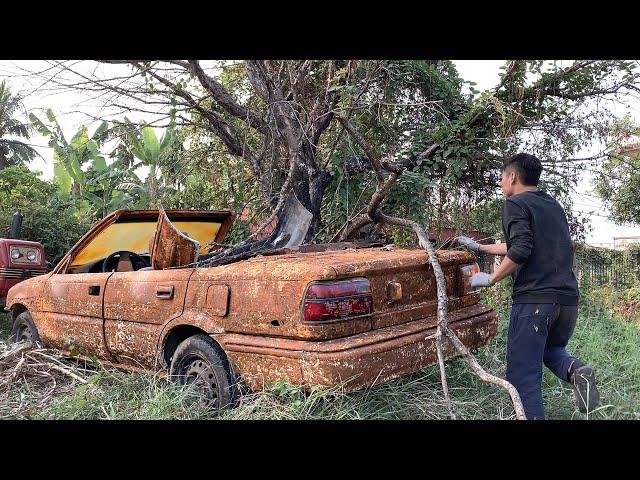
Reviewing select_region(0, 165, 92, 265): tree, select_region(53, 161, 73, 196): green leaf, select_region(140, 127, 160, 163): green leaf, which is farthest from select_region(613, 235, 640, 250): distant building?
select_region(53, 161, 73, 196): green leaf

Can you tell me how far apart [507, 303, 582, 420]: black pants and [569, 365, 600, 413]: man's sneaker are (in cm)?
8

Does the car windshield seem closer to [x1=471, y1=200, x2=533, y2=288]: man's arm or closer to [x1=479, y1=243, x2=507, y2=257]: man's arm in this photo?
[x1=479, y1=243, x2=507, y2=257]: man's arm

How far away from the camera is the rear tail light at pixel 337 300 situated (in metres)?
3.17

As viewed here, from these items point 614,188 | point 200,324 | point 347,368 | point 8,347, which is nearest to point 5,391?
point 8,347

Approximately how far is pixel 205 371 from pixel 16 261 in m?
4.44

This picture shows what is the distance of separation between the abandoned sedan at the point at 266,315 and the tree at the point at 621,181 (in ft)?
15.9

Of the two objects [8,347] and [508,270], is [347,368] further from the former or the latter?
[8,347]

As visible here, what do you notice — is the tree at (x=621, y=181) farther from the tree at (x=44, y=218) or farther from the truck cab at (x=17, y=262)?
the tree at (x=44, y=218)

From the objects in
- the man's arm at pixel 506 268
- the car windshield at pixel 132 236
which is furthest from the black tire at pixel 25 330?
the man's arm at pixel 506 268

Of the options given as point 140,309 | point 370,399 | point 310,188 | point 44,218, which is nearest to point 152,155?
point 44,218

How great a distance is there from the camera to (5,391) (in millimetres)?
4582

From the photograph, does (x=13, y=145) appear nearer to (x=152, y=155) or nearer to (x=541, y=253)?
(x=152, y=155)

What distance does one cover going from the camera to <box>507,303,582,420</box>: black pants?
346 centimetres
